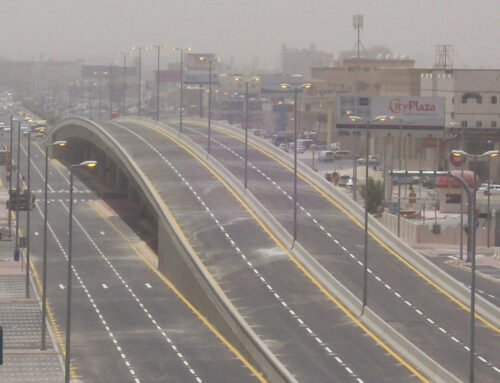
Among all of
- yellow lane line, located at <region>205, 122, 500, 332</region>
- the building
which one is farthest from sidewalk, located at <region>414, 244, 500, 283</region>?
the building

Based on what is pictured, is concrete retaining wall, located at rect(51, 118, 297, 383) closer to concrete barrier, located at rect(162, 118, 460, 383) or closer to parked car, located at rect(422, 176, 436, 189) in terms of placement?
concrete barrier, located at rect(162, 118, 460, 383)

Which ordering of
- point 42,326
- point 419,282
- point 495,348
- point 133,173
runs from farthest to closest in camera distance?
point 133,173 < point 419,282 < point 42,326 < point 495,348

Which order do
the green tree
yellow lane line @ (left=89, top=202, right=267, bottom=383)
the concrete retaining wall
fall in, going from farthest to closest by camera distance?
1. the green tree
2. yellow lane line @ (left=89, top=202, right=267, bottom=383)
3. the concrete retaining wall

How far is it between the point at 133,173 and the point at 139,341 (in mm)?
43934

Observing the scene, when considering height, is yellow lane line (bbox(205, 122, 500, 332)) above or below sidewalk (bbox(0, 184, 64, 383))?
above

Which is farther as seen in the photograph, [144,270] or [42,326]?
[144,270]

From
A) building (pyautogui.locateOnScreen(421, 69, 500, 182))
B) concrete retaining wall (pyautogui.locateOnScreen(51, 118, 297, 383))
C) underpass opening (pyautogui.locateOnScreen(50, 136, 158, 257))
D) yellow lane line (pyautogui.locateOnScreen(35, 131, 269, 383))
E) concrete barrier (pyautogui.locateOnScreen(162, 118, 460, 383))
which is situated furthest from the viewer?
building (pyautogui.locateOnScreen(421, 69, 500, 182))

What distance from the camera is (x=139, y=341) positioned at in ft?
255

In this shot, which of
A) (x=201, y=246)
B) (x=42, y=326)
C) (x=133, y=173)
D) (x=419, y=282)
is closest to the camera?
(x=42, y=326)

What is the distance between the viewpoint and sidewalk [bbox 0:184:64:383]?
227 ft

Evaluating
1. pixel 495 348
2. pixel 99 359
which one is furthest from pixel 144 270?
pixel 495 348

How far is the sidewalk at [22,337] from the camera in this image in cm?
6912

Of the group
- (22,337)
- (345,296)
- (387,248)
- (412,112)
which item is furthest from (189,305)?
(412,112)

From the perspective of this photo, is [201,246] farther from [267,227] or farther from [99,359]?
[99,359]
